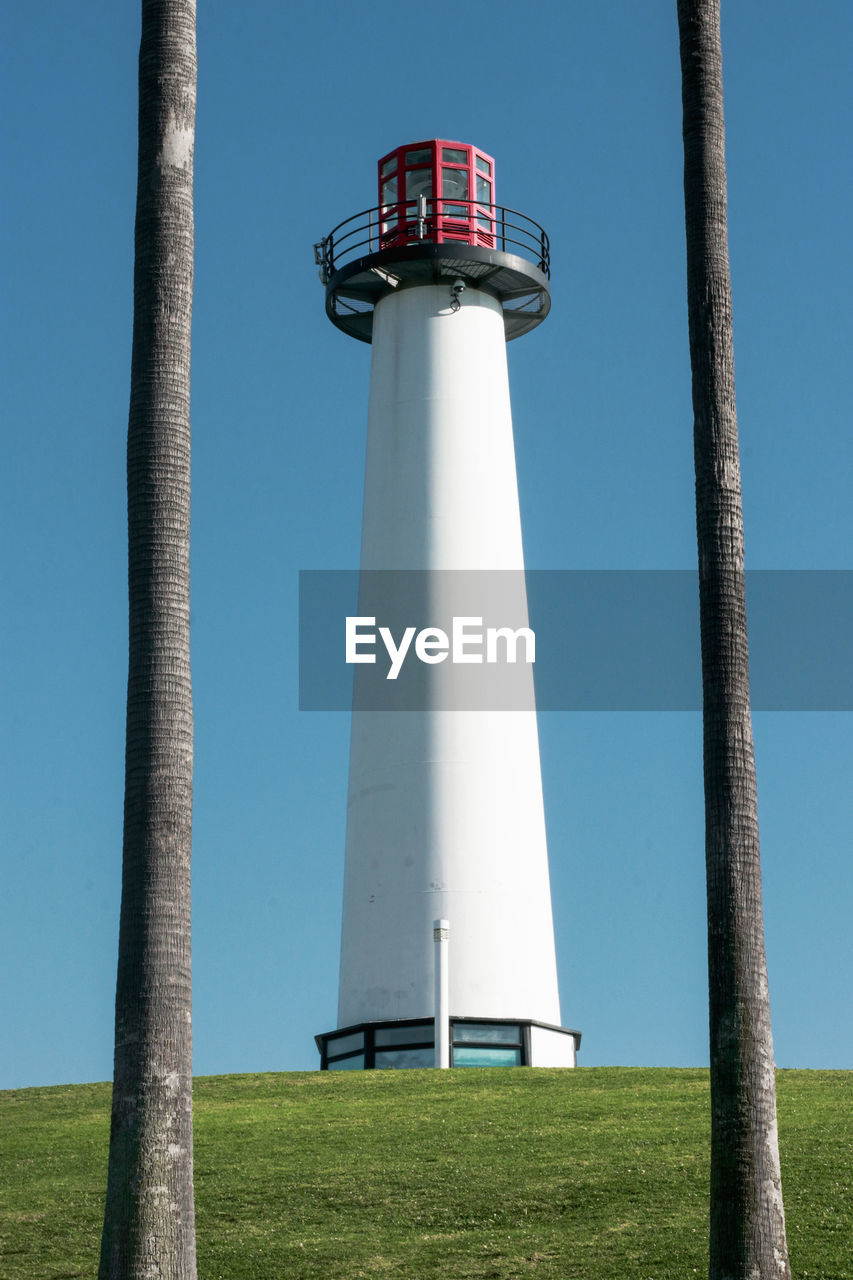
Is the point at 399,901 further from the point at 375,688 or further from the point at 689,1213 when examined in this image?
the point at 689,1213

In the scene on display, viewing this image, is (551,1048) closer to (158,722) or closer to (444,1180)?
(444,1180)

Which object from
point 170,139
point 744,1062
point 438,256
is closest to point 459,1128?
point 744,1062

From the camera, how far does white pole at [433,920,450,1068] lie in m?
28.3

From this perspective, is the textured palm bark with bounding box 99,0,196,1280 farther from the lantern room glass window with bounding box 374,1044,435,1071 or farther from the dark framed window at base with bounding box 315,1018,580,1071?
the lantern room glass window with bounding box 374,1044,435,1071

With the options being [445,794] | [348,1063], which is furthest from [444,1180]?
[445,794]

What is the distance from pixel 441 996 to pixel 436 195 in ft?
48.5

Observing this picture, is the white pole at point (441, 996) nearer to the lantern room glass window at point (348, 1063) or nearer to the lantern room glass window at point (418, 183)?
the lantern room glass window at point (348, 1063)

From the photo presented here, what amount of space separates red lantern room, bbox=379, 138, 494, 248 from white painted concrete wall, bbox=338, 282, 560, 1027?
4.06ft

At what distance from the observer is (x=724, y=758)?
579 inches

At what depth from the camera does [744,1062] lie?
46.3ft

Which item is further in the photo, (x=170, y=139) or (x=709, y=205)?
(x=709, y=205)

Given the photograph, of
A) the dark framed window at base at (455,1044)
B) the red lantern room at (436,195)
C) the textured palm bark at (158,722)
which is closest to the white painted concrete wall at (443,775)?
the dark framed window at base at (455,1044)

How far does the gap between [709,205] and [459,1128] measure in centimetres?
1099

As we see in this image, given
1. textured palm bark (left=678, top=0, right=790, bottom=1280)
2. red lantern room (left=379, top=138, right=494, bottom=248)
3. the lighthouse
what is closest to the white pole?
the lighthouse
